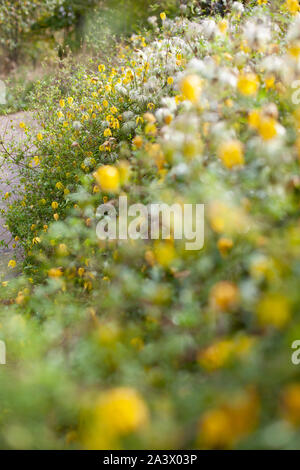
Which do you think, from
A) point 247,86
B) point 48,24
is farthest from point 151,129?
point 48,24

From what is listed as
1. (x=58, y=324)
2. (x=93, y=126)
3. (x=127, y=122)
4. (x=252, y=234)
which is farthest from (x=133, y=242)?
(x=93, y=126)

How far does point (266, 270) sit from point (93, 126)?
237 cm

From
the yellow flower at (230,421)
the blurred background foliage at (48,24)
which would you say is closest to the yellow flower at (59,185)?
the yellow flower at (230,421)

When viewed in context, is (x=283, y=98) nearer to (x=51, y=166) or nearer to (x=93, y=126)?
(x=93, y=126)

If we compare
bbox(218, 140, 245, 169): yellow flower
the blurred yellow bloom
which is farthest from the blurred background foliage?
the blurred yellow bloom

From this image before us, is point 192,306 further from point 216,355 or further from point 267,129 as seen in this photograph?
point 267,129

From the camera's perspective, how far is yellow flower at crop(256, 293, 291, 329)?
3.52ft

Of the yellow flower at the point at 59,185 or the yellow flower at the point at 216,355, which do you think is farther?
the yellow flower at the point at 59,185

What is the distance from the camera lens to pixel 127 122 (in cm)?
294

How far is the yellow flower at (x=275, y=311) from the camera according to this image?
1.07 metres

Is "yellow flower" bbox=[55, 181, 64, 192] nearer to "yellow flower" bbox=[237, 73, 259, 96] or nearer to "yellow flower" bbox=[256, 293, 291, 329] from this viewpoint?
"yellow flower" bbox=[237, 73, 259, 96]

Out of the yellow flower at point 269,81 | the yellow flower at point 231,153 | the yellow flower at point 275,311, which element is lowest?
the yellow flower at point 275,311

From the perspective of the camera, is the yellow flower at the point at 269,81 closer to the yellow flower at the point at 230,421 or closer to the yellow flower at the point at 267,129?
the yellow flower at the point at 267,129

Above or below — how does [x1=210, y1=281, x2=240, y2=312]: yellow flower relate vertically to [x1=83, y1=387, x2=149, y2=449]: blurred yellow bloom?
above
